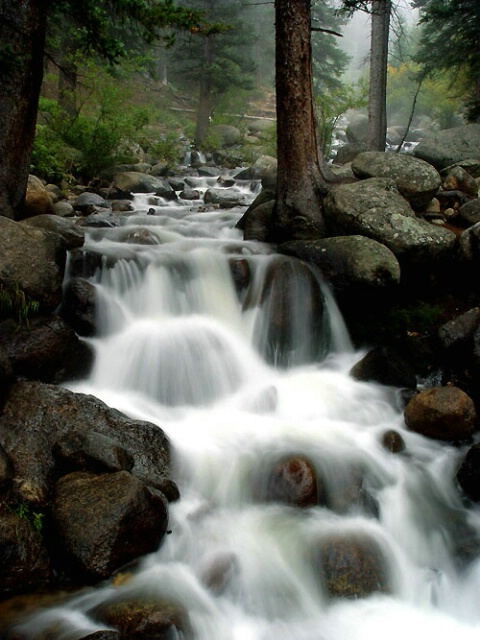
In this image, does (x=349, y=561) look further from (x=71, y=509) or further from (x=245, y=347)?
(x=245, y=347)

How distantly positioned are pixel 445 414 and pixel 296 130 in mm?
5288

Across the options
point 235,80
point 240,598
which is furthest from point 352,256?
point 235,80

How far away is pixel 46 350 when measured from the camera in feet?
18.1

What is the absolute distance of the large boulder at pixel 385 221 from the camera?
725cm

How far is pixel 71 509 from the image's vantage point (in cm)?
363

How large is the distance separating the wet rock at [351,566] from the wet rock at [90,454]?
1782 mm

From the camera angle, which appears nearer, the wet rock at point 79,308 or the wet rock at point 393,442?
the wet rock at point 393,442

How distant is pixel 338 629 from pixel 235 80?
25.2 m

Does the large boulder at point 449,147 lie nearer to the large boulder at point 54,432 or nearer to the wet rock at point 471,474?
the wet rock at point 471,474

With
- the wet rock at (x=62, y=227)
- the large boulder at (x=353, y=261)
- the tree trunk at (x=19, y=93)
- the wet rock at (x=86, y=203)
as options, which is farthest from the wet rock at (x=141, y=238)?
the wet rock at (x=86, y=203)

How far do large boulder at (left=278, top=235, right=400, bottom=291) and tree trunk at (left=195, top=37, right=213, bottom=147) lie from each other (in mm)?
19741

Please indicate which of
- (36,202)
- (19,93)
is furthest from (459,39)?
(19,93)

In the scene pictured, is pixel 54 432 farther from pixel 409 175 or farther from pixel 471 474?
pixel 409 175

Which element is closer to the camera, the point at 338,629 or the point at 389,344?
the point at 338,629
